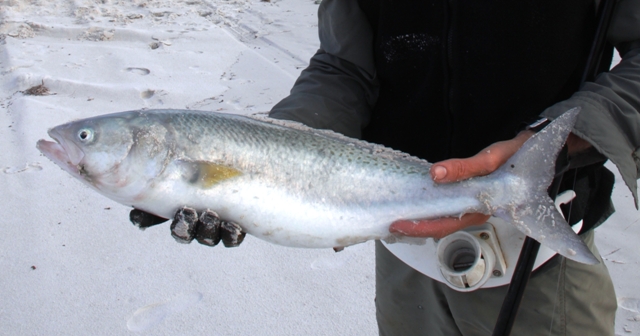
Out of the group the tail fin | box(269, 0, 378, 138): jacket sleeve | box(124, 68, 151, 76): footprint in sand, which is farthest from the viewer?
box(124, 68, 151, 76): footprint in sand

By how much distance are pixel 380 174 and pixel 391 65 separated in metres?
0.50

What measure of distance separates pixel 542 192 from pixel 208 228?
0.95 m

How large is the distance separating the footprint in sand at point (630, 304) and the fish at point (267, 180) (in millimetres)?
1532

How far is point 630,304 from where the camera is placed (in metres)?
2.61

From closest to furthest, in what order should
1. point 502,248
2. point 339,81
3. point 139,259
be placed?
point 502,248, point 339,81, point 139,259

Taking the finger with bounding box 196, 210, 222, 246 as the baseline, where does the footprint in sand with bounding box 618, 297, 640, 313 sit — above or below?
below

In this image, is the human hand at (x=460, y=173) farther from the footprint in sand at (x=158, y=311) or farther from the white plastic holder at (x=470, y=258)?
the footprint in sand at (x=158, y=311)

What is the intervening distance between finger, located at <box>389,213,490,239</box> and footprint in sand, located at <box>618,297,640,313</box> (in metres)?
1.51

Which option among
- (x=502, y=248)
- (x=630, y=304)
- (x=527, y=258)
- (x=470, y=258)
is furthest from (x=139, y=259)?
(x=630, y=304)

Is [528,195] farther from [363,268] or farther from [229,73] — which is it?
[229,73]

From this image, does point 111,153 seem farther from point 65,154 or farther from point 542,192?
point 542,192

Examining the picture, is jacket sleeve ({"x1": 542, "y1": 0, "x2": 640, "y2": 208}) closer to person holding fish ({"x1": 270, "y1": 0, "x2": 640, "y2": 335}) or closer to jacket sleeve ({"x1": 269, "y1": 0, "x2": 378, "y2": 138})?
person holding fish ({"x1": 270, "y1": 0, "x2": 640, "y2": 335})

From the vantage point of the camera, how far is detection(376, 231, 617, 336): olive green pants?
173 cm

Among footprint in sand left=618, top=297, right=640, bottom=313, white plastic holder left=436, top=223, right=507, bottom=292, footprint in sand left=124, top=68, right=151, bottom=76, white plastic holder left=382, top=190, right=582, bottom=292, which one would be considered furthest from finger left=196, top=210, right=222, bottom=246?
footprint in sand left=124, top=68, right=151, bottom=76
